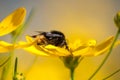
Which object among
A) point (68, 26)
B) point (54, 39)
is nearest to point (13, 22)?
point (54, 39)

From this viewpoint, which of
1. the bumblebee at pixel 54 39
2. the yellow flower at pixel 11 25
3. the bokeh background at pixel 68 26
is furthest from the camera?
the bokeh background at pixel 68 26

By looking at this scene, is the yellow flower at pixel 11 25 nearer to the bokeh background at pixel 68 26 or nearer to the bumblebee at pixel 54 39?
the bumblebee at pixel 54 39

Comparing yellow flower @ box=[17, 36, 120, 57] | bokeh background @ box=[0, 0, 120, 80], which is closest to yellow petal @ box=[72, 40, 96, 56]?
yellow flower @ box=[17, 36, 120, 57]

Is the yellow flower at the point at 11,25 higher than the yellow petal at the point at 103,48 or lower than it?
higher

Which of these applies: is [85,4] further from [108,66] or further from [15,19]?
[15,19]


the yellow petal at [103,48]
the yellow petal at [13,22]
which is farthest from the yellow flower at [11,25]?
the yellow petal at [103,48]

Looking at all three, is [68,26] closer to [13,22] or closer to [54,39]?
[54,39]

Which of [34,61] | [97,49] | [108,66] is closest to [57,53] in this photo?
[97,49]

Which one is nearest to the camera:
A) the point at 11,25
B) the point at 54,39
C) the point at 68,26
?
the point at 11,25
